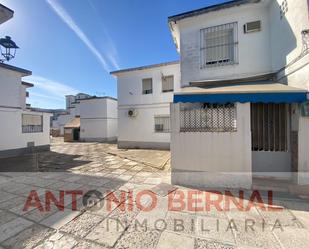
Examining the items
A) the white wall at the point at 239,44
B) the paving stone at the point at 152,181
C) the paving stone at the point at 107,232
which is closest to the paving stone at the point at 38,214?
the paving stone at the point at 107,232

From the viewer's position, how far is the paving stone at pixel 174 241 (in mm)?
3377

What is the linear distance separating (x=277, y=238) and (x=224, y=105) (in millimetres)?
4687

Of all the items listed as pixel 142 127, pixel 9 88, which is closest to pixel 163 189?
pixel 142 127

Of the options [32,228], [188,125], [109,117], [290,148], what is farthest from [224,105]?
[109,117]

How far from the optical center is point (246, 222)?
4.16 metres

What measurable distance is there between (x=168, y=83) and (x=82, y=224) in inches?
549

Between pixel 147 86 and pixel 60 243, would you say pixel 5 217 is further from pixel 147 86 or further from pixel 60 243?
pixel 147 86

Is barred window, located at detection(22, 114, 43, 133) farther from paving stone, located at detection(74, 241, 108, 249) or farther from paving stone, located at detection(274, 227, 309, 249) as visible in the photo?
paving stone, located at detection(274, 227, 309, 249)

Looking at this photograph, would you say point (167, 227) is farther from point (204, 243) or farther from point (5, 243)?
point (5, 243)

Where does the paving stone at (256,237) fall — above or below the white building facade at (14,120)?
below

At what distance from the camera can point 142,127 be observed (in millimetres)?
17156

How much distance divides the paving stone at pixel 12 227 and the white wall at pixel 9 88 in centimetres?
1233

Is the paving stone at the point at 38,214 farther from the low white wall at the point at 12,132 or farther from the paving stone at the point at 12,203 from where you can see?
the low white wall at the point at 12,132

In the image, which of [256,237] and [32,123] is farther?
[32,123]
